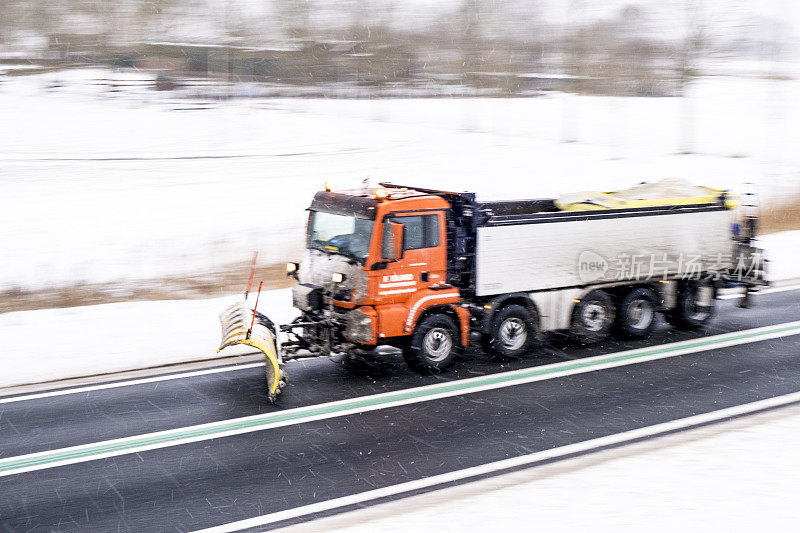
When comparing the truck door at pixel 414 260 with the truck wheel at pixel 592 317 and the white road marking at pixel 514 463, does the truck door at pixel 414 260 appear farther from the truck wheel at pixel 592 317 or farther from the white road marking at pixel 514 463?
the white road marking at pixel 514 463

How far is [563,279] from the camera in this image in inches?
516

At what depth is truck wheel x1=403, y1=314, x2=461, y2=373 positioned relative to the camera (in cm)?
1191

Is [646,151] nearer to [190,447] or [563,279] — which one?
[563,279]

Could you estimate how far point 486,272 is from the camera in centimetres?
1233

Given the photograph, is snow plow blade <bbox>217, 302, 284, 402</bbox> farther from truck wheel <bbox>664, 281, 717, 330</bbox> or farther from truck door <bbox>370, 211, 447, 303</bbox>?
truck wheel <bbox>664, 281, 717, 330</bbox>

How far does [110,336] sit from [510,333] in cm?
685

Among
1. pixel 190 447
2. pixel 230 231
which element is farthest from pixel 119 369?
pixel 230 231

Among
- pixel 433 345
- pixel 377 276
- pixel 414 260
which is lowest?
pixel 433 345

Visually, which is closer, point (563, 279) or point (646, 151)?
point (563, 279)

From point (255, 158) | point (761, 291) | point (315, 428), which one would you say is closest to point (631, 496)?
point (315, 428)

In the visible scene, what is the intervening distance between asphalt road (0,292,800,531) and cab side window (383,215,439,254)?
204 cm

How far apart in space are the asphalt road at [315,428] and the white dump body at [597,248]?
1379 millimetres

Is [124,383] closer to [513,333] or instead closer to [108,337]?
[108,337]

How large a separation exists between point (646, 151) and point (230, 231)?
77.8 ft
